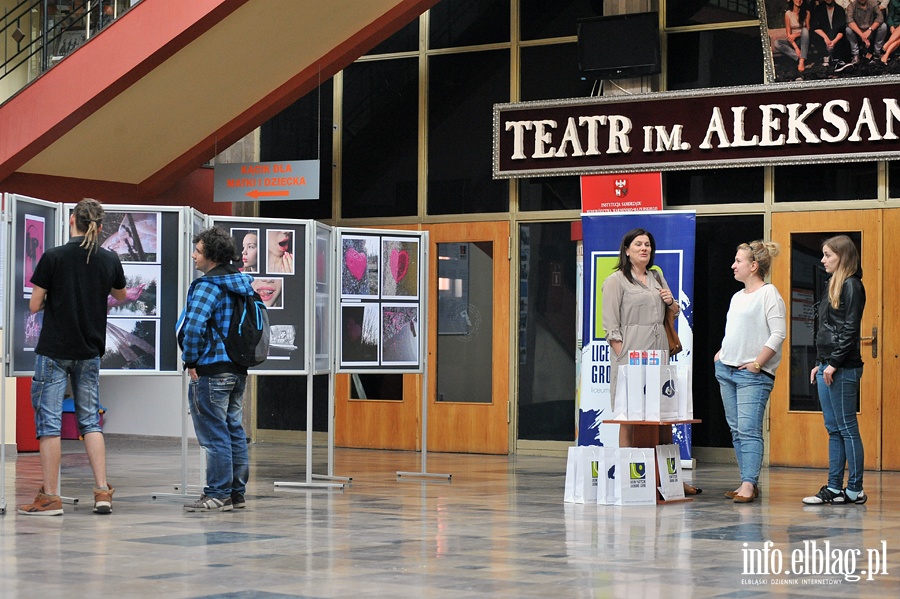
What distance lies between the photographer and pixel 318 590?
4.25 m

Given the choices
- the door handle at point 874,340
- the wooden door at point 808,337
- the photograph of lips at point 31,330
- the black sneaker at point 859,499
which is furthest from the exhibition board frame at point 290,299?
the door handle at point 874,340

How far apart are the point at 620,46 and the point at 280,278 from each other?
13.9ft

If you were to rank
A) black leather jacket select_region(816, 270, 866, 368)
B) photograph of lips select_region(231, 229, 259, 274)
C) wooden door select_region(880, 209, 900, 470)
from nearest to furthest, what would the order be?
black leather jacket select_region(816, 270, 866, 368)
photograph of lips select_region(231, 229, 259, 274)
wooden door select_region(880, 209, 900, 470)

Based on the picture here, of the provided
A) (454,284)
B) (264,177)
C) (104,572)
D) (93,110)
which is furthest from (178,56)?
(104,572)

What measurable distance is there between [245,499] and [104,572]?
2666 millimetres

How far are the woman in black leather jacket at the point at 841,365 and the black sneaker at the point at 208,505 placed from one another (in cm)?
329

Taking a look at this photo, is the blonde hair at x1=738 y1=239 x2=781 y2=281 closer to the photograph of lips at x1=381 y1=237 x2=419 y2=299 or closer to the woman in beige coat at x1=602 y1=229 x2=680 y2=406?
the woman in beige coat at x1=602 y1=229 x2=680 y2=406

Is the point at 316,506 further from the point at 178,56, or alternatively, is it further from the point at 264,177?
the point at 264,177

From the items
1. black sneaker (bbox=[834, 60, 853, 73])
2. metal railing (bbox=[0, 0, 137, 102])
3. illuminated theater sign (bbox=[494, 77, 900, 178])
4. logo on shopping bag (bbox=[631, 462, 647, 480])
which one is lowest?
logo on shopping bag (bbox=[631, 462, 647, 480])

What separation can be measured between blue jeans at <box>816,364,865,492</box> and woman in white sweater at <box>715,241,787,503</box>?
335 millimetres

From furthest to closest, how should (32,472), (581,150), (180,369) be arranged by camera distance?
(581,150) < (32,472) < (180,369)

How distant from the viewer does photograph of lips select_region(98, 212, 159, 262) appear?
7.27 meters

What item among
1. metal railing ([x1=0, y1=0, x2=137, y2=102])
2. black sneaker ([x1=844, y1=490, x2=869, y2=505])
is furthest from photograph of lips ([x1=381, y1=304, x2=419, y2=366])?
metal railing ([x1=0, y1=0, x2=137, y2=102])

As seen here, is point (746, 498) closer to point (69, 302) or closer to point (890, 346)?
point (890, 346)
